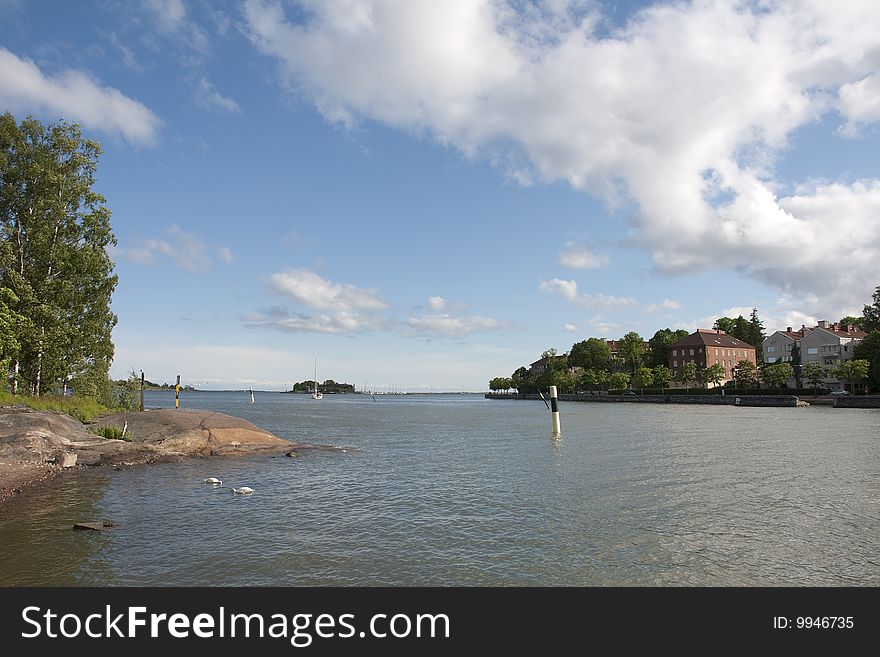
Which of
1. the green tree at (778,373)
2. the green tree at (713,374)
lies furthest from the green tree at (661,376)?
the green tree at (778,373)

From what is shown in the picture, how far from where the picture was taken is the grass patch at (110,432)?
105 ft

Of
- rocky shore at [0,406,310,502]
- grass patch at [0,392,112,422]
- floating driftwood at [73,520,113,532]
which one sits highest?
grass patch at [0,392,112,422]

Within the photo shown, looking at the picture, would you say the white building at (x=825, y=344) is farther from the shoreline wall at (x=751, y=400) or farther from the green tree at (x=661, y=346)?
the green tree at (x=661, y=346)

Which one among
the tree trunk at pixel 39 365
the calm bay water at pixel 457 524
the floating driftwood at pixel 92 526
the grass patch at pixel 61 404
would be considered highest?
the tree trunk at pixel 39 365

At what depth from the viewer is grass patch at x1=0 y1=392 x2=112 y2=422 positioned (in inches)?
1315

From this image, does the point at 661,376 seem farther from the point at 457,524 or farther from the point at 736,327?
the point at 457,524

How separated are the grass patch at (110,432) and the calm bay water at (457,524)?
580 cm

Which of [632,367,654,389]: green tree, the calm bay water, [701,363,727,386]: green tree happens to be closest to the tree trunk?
the calm bay water

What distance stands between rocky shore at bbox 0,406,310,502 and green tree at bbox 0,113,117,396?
24.9 ft

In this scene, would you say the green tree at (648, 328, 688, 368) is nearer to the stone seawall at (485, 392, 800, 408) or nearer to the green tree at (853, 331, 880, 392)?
the stone seawall at (485, 392, 800, 408)

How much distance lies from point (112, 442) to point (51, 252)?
1825 centimetres
